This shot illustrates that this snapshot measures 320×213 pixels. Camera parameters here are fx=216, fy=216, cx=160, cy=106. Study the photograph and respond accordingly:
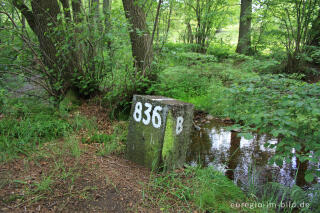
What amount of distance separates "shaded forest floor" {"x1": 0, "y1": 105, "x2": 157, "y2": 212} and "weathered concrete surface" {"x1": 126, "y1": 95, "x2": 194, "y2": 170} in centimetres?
21

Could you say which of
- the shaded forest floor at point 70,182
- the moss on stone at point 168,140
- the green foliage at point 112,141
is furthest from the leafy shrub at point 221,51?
the shaded forest floor at point 70,182

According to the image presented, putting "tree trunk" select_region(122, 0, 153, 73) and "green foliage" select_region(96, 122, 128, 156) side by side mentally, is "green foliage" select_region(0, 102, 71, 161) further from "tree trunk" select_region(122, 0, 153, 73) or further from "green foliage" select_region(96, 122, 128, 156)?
"tree trunk" select_region(122, 0, 153, 73)

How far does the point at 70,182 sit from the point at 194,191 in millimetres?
1303

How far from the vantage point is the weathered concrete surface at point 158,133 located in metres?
2.64

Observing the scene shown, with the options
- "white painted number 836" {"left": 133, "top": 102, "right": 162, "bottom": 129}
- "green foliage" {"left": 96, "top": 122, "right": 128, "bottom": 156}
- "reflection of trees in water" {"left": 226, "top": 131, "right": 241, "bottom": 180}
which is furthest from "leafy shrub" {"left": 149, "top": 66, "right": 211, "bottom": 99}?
"white painted number 836" {"left": 133, "top": 102, "right": 162, "bottom": 129}

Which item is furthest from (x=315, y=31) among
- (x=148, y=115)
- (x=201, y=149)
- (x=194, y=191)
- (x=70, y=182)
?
(x=70, y=182)

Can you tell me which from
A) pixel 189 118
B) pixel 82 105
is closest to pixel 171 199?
pixel 189 118

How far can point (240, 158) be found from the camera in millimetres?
3729

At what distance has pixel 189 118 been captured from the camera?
290 centimetres

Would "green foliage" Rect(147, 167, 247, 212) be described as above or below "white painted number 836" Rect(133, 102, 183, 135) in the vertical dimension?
below

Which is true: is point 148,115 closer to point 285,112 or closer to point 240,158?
point 285,112

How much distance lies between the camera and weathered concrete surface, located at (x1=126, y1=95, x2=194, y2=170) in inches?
104

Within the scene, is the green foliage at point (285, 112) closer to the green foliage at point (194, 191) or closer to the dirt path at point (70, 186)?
the green foliage at point (194, 191)

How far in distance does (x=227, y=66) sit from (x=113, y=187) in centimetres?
587
